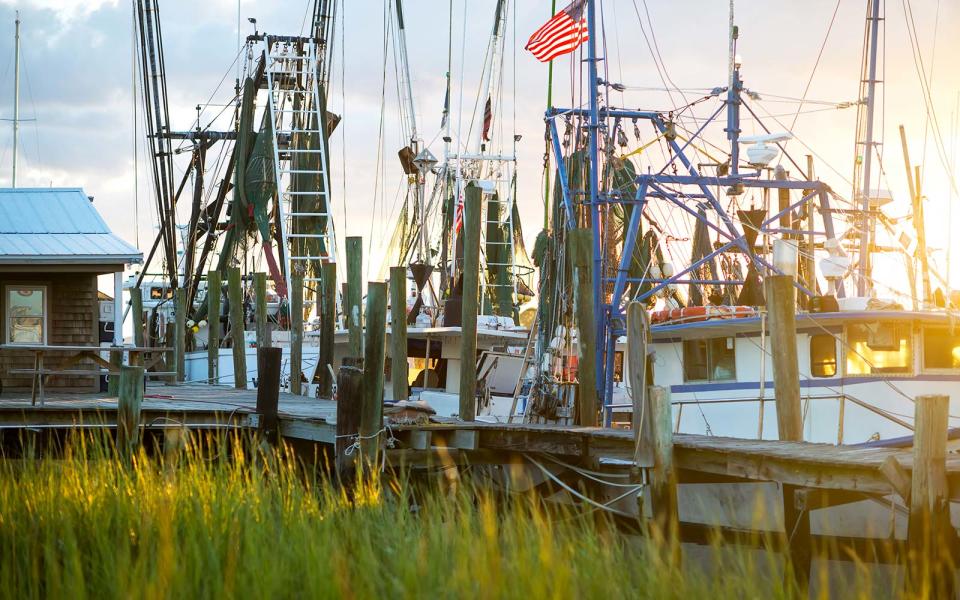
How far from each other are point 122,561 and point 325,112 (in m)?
29.5

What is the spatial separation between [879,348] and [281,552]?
33.3ft

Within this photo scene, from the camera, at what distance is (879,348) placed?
15633 millimetres

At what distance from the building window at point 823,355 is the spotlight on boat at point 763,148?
146 inches

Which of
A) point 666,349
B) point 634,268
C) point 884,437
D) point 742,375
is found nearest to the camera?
point 884,437

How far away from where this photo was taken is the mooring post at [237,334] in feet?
85.0

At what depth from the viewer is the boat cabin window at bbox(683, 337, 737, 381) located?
1736 cm

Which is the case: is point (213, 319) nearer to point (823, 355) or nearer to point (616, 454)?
point (823, 355)

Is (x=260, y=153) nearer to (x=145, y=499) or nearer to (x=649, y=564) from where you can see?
(x=145, y=499)

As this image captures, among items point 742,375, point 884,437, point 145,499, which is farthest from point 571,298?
point 145,499

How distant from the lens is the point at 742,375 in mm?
17172

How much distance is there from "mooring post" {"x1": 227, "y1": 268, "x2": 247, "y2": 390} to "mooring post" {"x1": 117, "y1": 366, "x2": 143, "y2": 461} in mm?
10817

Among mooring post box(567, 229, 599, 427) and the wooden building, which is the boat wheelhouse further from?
the wooden building

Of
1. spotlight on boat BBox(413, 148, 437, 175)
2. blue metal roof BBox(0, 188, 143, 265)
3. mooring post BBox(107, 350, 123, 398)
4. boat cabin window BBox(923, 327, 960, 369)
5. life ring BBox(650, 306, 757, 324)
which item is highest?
spotlight on boat BBox(413, 148, 437, 175)

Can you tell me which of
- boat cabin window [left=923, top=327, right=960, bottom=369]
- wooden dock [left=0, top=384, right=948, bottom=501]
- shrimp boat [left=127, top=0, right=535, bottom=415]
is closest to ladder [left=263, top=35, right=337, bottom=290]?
shrimp boat [left=127, top=0, right=535, bottom=415]
